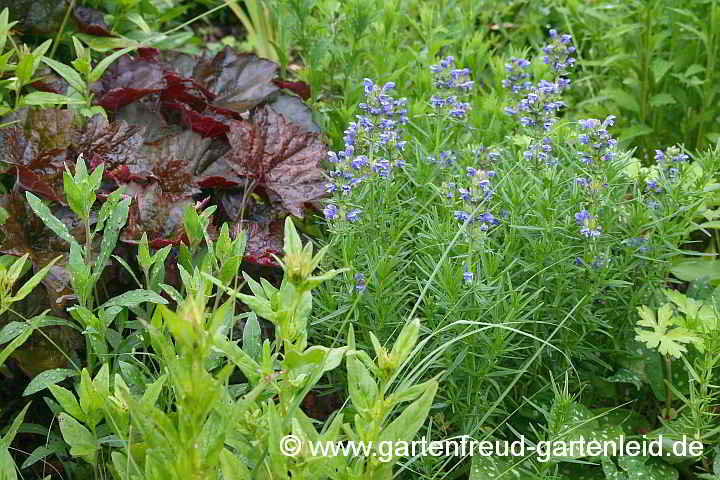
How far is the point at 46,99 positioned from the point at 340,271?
4.59 feet

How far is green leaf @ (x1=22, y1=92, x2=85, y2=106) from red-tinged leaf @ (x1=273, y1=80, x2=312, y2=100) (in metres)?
0.84

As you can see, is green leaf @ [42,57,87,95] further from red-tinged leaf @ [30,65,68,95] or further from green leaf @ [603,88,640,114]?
green leaf @ [603,88,640,114]

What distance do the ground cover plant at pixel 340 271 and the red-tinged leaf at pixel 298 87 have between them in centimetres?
7

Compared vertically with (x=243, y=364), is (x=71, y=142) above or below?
above

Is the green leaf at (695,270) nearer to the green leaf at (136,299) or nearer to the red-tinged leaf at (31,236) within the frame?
the green leaf at (136,299)

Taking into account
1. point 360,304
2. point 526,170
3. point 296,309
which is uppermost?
point 296,309

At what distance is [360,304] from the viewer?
2.33m

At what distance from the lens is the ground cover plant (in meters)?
1.79

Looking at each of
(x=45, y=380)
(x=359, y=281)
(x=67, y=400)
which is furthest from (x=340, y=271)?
(x=45, y=380)

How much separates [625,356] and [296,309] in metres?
1.37

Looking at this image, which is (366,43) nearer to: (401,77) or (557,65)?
(401,77)

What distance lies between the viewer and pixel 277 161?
273 centimetres

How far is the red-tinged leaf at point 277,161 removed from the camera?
2668mm

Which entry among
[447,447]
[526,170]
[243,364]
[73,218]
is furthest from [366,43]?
[243,364]
